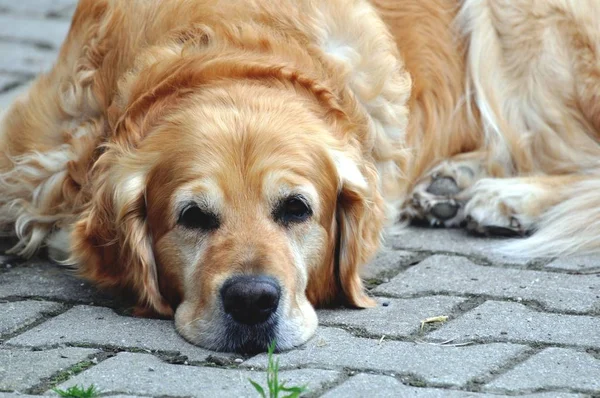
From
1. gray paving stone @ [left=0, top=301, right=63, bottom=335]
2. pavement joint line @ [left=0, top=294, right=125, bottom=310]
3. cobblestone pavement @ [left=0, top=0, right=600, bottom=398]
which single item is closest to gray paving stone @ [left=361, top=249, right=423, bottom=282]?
cobblestone pavement @ [left=0, top=0, right=600, bottom=398]

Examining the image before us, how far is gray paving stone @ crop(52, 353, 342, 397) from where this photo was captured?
2.90m

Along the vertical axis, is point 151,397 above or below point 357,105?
below

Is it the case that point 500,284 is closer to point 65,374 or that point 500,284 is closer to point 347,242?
point 347,242

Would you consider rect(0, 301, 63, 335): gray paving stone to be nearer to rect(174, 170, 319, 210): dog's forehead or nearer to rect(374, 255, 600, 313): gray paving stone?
rect(174, 170, 319, 210): dog's forehead

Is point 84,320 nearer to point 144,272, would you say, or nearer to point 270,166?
point 144,272

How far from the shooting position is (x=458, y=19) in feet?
16.4

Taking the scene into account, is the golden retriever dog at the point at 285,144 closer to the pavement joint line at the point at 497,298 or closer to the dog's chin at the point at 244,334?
the dog's chin at the point at 244,334

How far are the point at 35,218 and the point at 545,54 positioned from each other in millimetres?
2453

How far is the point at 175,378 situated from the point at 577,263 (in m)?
1.94

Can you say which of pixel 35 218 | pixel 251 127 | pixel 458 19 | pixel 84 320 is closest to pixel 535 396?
pixel 251 127

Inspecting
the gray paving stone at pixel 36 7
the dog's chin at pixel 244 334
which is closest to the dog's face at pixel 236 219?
the dog's chin at pixel 244 334

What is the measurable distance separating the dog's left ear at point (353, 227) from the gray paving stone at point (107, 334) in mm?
667

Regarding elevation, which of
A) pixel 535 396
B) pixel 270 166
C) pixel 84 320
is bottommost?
pixel 84 320

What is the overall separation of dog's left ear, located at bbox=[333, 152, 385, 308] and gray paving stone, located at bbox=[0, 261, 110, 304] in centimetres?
87
